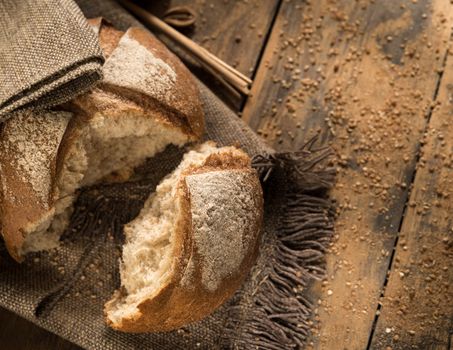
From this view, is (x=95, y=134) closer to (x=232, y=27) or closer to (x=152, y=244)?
(x=152, y=244)

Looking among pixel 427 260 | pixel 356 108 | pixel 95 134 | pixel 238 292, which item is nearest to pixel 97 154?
pixel 95 134

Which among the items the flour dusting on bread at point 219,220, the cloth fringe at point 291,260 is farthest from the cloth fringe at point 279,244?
the flour dusting on bread at point 219,220

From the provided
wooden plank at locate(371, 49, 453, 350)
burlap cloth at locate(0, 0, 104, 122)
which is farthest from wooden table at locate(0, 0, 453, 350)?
burlap cloth at locate(0, 0, 104, 122)

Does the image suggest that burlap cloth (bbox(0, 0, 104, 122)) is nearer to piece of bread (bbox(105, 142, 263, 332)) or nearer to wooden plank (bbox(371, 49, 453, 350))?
piece of bread (bbox(105, 142, 263, 332))

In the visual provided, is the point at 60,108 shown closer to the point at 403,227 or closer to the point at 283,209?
the point at 283,209

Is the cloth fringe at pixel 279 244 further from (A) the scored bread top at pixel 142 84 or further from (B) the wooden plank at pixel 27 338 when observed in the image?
(A) the scored bread top at pixel 142 84

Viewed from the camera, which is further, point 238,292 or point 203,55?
point 203,55

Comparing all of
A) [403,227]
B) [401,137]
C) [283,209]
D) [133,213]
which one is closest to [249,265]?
[283,209]
